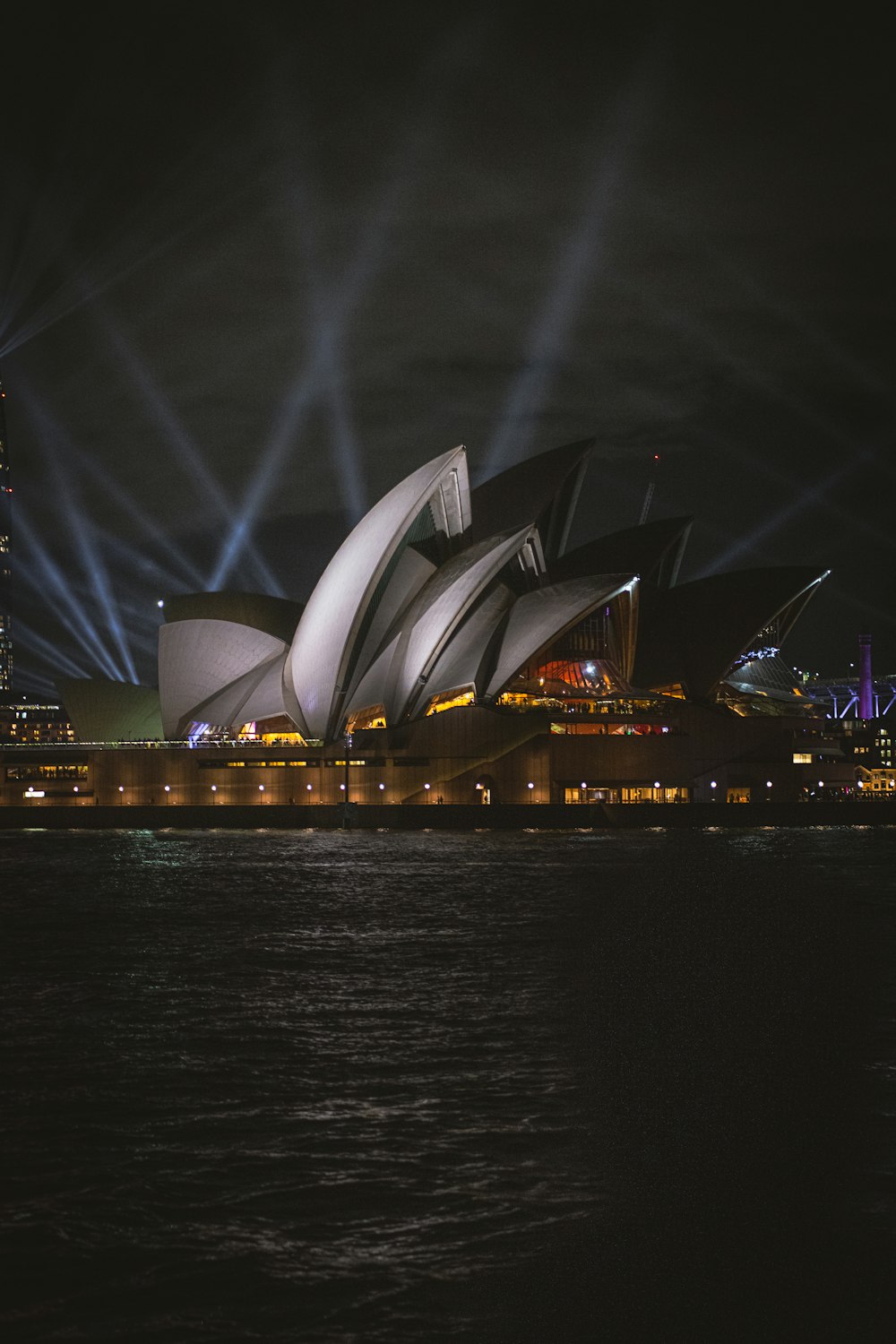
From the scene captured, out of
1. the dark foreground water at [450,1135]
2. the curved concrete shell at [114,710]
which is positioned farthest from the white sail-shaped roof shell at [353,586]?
the dark foreground water at [450,1135]

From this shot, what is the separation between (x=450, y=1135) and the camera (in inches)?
382

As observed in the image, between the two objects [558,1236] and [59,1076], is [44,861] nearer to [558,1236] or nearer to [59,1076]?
[59,1076]

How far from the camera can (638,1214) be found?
805cm

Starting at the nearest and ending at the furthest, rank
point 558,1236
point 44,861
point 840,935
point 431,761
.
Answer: point 558,1236 < point 840,935 < point 44,861 < point 431,761

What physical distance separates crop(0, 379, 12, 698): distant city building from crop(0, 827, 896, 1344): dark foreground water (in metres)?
140

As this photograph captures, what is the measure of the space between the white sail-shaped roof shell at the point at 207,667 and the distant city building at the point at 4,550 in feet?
307

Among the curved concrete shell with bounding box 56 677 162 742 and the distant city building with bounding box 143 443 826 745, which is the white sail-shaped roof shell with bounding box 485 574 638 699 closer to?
the distant city building with bounding box 143 443 826 745

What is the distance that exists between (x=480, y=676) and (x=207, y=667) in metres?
16.5

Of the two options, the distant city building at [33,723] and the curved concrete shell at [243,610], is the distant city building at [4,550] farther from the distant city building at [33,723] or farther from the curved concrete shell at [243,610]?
the curved concrete shell at [243,610]

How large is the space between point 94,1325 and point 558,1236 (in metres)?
2.66

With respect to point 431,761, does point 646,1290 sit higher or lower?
lower

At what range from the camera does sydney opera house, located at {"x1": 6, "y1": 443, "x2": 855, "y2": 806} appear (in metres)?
58.1

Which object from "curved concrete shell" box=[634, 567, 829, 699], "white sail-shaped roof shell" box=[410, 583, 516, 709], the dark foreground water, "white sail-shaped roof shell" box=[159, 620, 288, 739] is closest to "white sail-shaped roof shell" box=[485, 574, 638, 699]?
"white sail-shaped roof shell" box=[410, 583, 516, 709]

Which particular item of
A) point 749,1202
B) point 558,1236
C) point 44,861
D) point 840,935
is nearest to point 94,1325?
point 558,1236
